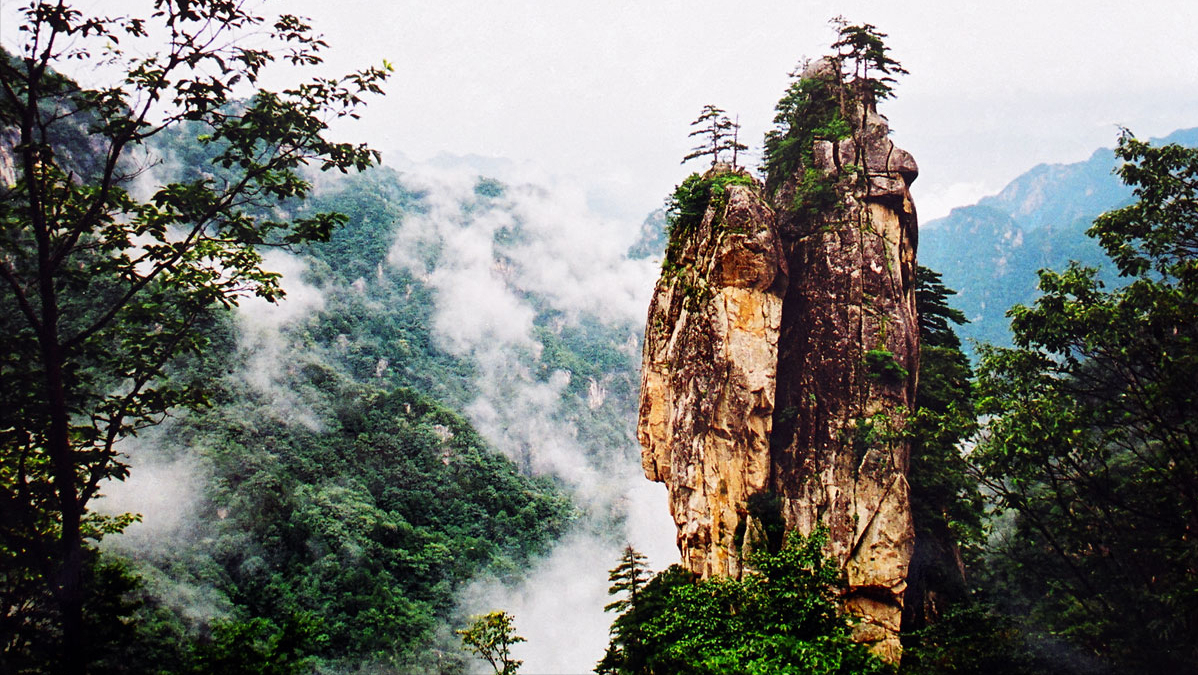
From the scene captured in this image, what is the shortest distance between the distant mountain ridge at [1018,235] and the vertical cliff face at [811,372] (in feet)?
258

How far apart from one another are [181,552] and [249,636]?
213 feet

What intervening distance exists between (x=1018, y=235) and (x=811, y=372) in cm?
13221

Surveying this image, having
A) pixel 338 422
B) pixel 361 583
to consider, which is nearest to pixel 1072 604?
pixel 361 583

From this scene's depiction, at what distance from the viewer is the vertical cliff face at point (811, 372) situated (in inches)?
821

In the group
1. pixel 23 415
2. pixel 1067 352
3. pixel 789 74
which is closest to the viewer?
pixel 23 415

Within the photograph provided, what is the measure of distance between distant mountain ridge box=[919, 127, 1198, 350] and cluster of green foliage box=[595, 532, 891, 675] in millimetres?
86834

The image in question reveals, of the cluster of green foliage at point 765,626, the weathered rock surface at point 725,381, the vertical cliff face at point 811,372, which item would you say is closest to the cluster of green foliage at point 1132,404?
the cluster of green foliage at point 765,626

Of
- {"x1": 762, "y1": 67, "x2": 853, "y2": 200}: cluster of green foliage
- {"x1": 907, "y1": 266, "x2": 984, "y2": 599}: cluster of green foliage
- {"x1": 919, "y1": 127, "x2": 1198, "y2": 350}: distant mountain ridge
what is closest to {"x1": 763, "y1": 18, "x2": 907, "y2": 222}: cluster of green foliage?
{"x1": 762, "y1": 67, "x2": 853, "y2": 200}: cluster of green foliage

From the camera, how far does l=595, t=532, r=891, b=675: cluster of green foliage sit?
14305 millimetres

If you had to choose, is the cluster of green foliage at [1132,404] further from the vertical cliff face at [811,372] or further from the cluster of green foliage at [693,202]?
the cluster of green foliage at [693,202]

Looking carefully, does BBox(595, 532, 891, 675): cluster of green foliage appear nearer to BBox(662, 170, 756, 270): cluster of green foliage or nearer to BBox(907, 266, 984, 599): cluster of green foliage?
BBox(907, 266, 984, 599): cluster of green foliage

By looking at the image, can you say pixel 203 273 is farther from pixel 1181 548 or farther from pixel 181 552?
pixel 181 552

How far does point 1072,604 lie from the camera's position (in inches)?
692

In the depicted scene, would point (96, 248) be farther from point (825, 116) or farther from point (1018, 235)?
point (1018, 235)
